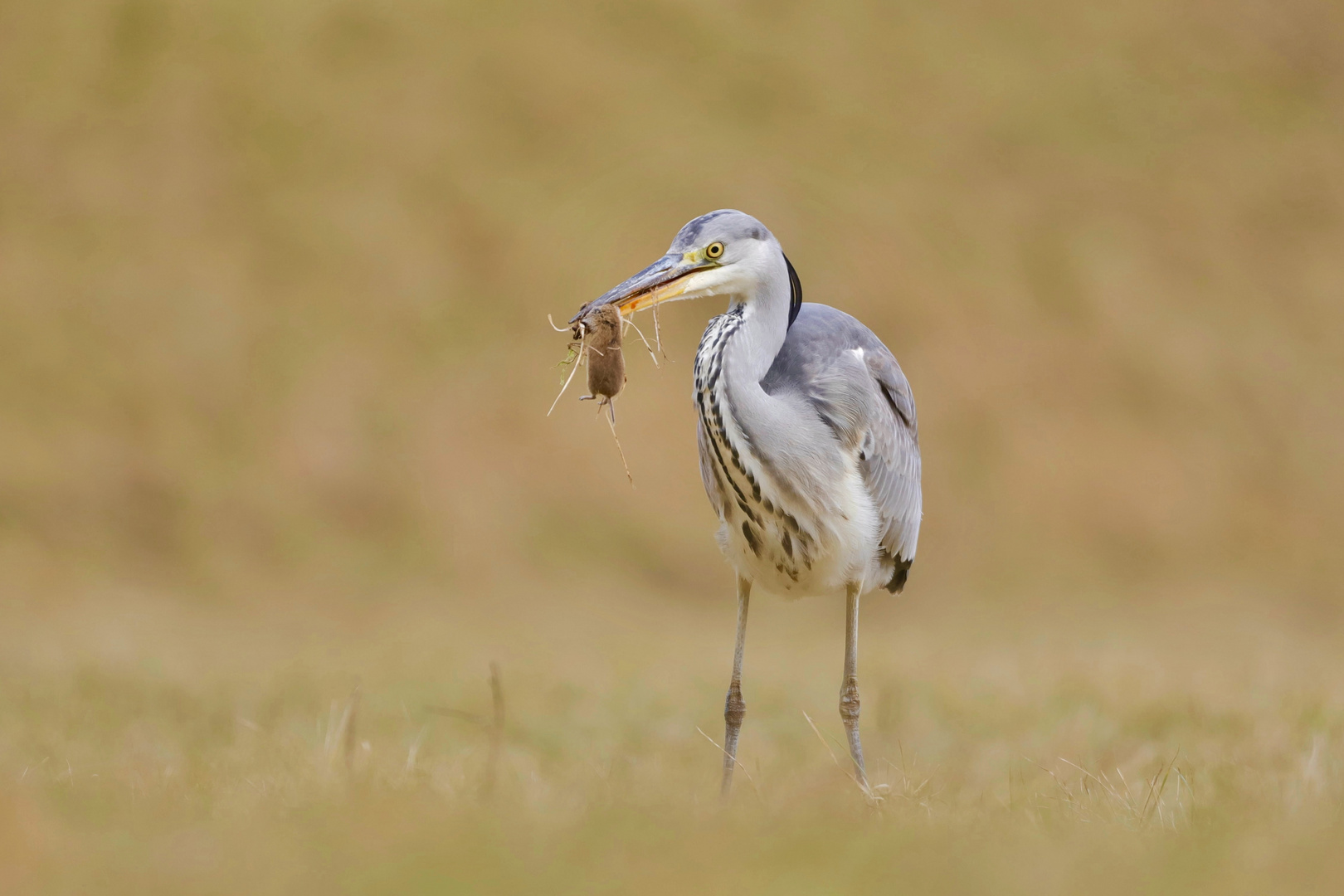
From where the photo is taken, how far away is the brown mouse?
3791mm

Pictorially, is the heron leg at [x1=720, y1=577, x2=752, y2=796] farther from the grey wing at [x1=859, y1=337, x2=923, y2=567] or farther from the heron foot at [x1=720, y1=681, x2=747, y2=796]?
the grey wing at [x1=859, y1=337, x2=923, y2=567]

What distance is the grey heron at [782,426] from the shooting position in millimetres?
4012

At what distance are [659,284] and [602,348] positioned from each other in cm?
32

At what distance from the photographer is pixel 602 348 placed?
12.5ft

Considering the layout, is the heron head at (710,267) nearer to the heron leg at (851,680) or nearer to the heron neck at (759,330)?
the heron neck at (759,330)

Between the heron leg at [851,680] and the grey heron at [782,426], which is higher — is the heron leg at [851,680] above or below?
below

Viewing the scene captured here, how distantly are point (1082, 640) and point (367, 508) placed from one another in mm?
7055

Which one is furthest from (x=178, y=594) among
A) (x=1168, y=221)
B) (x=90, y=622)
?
(x=1168, y=221)

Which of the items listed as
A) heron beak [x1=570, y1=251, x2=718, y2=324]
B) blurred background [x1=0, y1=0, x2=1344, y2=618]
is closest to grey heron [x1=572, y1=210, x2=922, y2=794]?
heron beak [x1=570, y1=251, x2=718, y2=324]

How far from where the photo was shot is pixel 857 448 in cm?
441

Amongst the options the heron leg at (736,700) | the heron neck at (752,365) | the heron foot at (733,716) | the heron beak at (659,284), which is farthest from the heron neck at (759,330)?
the heron foot at (733,716)

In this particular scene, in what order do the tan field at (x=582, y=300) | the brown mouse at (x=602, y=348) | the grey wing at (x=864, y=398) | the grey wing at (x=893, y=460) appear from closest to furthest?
the brown mouse at (x=602, y=348), the grey wing at (x=864, y=398), the grey wing at (x=893, y=460), the tan field at (x=582, y=300)

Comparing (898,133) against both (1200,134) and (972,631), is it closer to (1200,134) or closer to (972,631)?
(1200,134)

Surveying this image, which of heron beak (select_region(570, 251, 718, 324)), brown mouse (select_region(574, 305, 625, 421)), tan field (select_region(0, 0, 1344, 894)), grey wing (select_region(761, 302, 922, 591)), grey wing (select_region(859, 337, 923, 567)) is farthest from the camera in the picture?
tan field (select_region(0, 0, 1344, 894))
